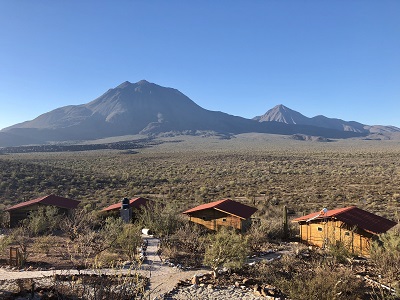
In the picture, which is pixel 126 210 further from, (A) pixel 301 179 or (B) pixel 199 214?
(A) pixel 301 179

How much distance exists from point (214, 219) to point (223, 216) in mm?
650

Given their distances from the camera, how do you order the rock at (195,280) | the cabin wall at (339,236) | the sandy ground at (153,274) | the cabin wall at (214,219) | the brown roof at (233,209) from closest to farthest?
the sandy ground at (153,274) < the rock at (195,280) < the cabin wall at (339,236) < the brown roof at (233,209) < the cabin wall at (214,219)

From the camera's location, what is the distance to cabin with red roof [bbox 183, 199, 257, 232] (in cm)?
2022

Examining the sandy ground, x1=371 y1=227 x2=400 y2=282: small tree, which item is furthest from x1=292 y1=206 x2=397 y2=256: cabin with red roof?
the sandy ground

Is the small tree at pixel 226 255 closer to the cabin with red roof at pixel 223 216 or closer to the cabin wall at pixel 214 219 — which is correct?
the cabin with red roof at pixel 223 216

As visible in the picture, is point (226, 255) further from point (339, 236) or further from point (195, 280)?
point (339, 236)

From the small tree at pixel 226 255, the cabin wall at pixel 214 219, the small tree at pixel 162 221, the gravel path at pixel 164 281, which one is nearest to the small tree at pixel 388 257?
the small tree at pixel 226 255

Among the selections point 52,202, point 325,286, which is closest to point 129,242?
point 325,286

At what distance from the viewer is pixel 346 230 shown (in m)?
17.0

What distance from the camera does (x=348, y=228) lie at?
55.6 ft

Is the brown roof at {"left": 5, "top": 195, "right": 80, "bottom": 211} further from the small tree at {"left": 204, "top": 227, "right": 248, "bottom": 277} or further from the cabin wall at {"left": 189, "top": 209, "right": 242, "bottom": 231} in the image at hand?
the small tree at {"left": 204, "top": 227, "right": 248, "bottom": 277}

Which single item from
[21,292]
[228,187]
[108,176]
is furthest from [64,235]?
[108,176]

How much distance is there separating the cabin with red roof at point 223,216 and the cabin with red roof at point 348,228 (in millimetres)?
3544

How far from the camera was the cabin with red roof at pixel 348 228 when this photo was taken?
16.7 metres
